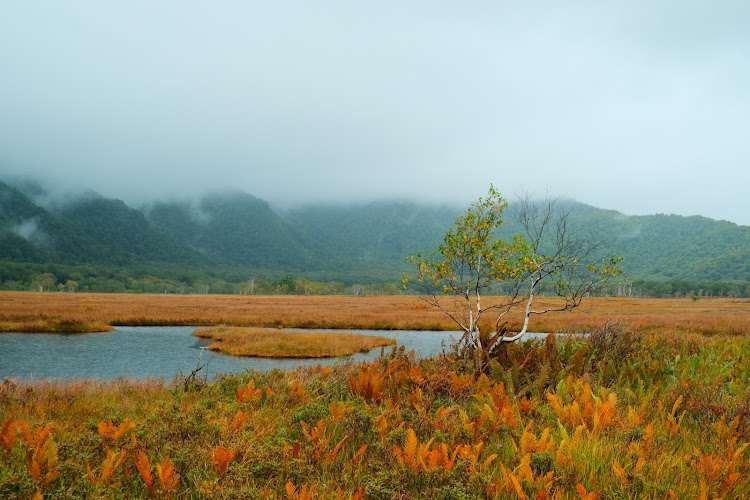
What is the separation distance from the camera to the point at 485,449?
16.6 feet

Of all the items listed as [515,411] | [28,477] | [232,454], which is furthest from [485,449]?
[28,477]

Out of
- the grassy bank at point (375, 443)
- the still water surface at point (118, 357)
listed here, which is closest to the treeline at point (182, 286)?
the still water surface at point (118, 357)

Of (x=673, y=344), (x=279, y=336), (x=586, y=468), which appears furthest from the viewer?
(x=279, y=336)

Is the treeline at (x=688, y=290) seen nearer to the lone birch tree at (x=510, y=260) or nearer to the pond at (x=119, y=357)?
the pond at (x=119, y=357)

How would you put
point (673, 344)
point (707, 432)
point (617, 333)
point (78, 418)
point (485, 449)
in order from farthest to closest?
point (673, 344) → point (617, 333) → point (78, 418) → point (707, 432) → point (485, 449)

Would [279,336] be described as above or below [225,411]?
below

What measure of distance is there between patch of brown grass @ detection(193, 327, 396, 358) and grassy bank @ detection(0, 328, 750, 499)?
1593 centimetres

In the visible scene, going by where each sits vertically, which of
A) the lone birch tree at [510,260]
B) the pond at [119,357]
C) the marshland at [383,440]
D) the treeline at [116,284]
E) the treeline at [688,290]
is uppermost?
the lone birch tree at [510,260]

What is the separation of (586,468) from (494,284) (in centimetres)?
882

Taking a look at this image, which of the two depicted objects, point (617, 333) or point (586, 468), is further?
point (617, 333)

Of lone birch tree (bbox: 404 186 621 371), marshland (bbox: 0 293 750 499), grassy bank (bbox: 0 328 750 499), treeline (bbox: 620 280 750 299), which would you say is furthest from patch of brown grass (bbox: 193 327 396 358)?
treeline (bbox: 620 280 750 299)

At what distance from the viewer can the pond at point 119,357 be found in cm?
1811

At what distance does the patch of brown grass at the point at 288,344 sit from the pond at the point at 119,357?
0.98 meters

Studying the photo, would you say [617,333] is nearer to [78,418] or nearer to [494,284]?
[494,284]
